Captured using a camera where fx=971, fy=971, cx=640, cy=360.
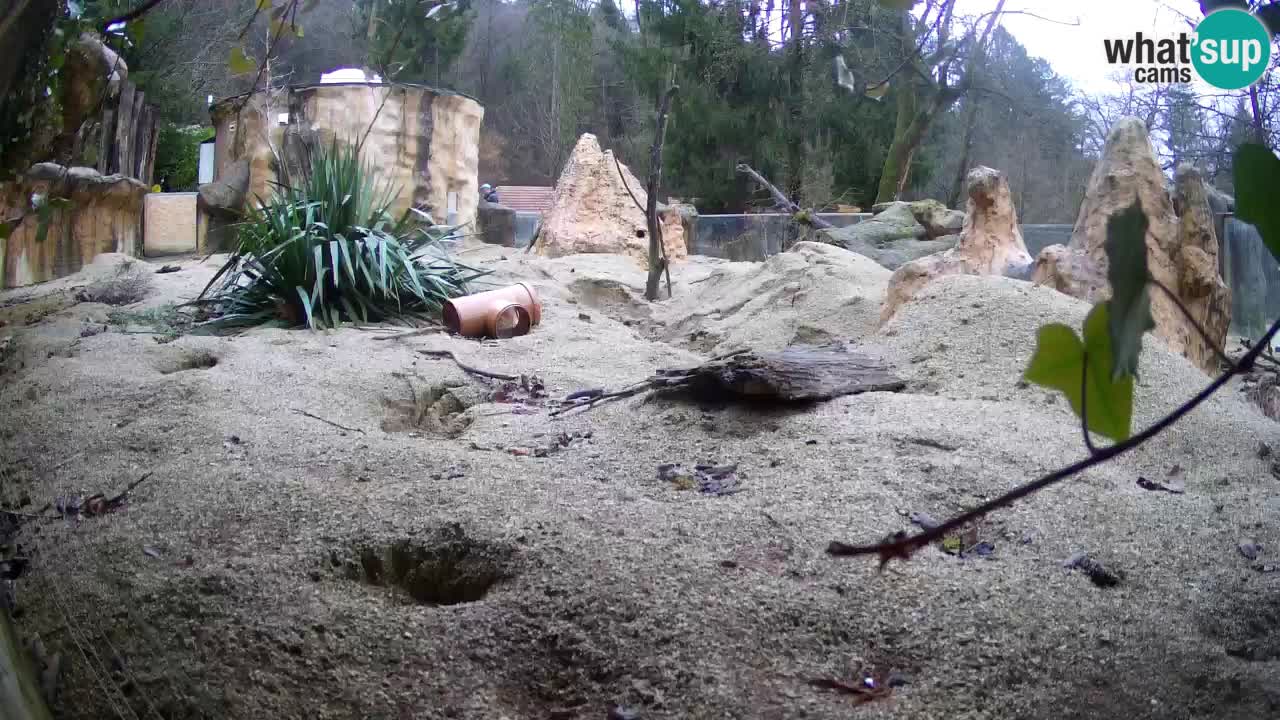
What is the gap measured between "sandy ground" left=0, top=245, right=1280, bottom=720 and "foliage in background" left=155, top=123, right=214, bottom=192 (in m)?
14.4

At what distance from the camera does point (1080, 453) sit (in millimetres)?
2697

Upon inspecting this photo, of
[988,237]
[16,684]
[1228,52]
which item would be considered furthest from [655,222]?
[16,684]

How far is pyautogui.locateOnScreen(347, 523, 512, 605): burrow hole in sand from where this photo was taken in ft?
6.07

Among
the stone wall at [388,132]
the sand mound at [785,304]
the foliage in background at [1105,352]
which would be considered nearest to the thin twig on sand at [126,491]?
the foliage in background at [1105,352]

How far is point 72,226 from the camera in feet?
27.2

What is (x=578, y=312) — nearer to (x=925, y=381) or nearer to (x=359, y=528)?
(x=925, y=381)

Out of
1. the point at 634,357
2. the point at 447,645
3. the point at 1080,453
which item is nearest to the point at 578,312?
the point at 634,357

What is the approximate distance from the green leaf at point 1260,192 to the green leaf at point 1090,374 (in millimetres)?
125

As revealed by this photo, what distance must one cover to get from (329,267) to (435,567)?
3.74 m

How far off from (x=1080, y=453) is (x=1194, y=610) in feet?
3.20

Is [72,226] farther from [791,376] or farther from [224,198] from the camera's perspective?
[791,376]

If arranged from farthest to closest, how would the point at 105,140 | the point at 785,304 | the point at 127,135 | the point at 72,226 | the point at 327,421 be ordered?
1. the point at 127,135
2. the point at 105,140
3. the point at 72,226
4. the point at 785,304
5. the point at 327,421

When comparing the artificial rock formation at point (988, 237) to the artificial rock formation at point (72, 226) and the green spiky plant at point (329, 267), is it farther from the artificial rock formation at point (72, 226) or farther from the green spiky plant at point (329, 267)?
the artificial rock formation at point (72, 226)

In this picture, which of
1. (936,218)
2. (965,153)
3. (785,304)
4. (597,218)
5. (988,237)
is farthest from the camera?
(965,153)
